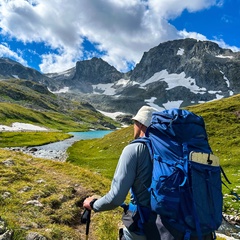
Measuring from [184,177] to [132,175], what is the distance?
103 centimetres

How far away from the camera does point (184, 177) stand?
15.2ft

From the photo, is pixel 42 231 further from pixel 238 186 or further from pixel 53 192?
pixel 238 186

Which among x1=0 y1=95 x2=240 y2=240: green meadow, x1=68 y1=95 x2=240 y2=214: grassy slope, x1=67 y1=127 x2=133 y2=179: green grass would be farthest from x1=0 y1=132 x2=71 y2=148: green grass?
x1=0 y1=95 x2=240 y2=240: green meadow

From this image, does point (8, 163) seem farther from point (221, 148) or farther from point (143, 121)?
point (221, 148)

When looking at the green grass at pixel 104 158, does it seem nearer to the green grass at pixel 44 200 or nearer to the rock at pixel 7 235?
the green grass at pixel 44 200

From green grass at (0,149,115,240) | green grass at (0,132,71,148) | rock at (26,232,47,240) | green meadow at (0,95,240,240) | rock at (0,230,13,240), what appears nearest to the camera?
rock at (0,230,13,240)

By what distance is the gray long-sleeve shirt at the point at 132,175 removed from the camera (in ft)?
16.9

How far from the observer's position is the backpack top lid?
4.88 metres

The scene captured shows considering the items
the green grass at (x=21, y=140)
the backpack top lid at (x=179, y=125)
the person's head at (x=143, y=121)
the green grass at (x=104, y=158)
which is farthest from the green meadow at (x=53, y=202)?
the green grass at (x=21, y=140)

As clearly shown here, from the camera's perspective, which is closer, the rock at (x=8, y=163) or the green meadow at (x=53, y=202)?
the green meadow at (x=53, y=202)

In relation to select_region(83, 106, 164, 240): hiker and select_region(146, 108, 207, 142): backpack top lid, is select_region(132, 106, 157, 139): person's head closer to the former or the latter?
select_region(146, 108, 207, 142): backpack top lid

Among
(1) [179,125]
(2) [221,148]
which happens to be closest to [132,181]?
(1) [179,125]

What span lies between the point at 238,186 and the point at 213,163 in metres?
22.4

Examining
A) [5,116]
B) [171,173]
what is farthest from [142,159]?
[5,116]
